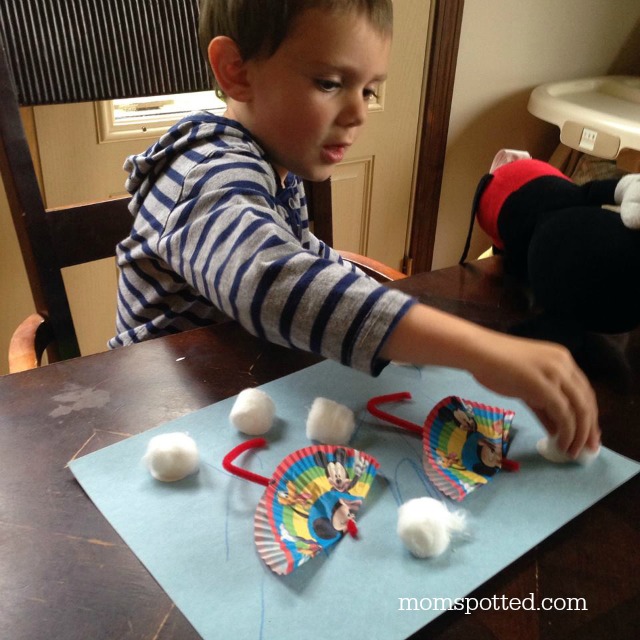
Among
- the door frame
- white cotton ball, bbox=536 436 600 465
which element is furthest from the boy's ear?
the door frame

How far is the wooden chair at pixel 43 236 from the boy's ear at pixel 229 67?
0.26m

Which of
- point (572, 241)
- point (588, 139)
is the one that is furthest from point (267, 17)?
point (588, 139)

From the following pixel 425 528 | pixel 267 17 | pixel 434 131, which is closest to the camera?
pixel 425 528

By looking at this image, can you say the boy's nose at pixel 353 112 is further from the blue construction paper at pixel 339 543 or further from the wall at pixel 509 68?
the wall at pixel 509 68

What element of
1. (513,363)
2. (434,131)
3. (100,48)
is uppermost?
(100,48)

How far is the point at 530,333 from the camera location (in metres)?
0.70

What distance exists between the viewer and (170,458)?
1.48ft

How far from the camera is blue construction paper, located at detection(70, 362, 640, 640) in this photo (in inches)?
14.4

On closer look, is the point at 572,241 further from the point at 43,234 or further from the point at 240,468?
the point at 43,234

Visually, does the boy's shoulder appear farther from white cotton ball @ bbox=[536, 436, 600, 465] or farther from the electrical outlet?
the electrical outlet

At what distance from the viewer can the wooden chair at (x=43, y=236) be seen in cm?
76

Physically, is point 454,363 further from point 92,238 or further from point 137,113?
point 137,113

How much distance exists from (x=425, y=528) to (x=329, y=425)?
125mm

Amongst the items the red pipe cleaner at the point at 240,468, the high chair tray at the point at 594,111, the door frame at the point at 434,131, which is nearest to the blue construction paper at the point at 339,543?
the red pipe cleaner at the point at 240,468
